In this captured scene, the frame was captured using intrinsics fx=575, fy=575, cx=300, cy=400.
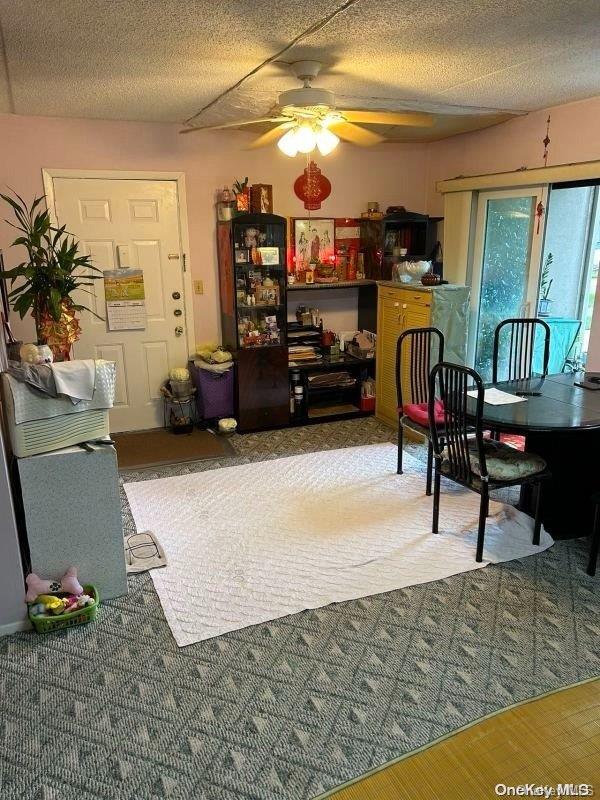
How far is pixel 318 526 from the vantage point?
10.8ft

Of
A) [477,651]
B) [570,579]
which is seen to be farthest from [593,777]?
[570,579]

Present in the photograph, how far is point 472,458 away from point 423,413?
65cm

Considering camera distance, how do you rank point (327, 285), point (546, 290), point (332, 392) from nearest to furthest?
point (327, 285)
point (332, 392)
point (546, 290)

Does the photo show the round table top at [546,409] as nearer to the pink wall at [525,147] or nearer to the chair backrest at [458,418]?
the chair backrest at [458,418]

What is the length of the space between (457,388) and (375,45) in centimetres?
160

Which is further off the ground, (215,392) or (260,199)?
(260,199)

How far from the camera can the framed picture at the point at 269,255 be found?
15.4ft

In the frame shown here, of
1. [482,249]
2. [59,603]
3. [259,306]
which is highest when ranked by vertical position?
[482,249]

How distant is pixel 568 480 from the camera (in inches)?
127

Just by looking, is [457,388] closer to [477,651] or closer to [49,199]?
[477,651]

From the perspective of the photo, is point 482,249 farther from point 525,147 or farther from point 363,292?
point 363,292

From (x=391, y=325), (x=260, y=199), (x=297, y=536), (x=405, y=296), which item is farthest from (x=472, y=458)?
(x=260, y=199)

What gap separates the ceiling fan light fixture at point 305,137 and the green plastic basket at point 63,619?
247 centimetres

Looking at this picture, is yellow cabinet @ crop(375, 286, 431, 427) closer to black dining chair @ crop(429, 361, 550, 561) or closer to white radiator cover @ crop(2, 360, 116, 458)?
black dining chair @ crop(429, 361, 550, 561)
